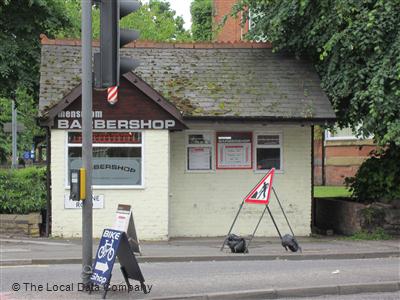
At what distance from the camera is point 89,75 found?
859 centimetres

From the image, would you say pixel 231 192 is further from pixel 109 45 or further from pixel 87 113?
pixel 109 45

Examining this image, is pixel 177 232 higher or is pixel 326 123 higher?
pixel 326 123

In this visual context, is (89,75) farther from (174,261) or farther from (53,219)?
(53,219)

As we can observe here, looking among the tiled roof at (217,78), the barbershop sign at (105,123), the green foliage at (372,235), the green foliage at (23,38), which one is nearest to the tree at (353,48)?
the tiled roof at (217,78)

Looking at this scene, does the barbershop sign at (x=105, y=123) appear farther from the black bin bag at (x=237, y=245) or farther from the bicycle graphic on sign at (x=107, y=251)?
the bicycle graphic on sign at (x=107, y=251)

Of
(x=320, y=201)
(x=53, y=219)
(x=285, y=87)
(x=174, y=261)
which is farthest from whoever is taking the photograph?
(x=320, y=201)

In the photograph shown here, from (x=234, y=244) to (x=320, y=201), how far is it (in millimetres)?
6180

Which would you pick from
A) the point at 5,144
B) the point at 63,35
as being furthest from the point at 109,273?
the point at 5,144

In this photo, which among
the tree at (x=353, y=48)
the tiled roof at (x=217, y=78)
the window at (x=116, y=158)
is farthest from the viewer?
the tiled roof at (x=217, y=78)

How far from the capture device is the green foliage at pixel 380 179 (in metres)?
16.0

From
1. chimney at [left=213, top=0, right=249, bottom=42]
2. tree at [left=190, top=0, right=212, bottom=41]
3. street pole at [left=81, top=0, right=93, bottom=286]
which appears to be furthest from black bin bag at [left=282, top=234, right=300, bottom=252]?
tree at [left=190, top=0, right=212, bottom=41]

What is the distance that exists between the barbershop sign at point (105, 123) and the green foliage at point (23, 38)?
4108 mm

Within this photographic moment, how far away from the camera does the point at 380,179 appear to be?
16234 mm

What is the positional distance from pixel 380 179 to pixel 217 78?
478 cm
